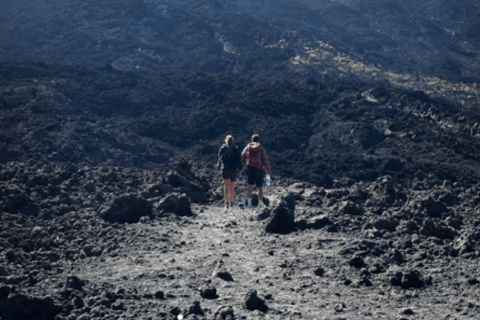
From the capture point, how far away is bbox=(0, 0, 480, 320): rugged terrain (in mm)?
6820

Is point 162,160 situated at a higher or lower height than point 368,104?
lower

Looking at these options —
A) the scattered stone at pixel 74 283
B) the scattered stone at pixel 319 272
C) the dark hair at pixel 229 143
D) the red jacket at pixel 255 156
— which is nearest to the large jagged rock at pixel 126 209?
the dark hair at pixel 229 143

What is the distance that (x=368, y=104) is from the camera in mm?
22203

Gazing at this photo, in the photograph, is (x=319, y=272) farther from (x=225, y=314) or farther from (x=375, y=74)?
(x=375, y=74)

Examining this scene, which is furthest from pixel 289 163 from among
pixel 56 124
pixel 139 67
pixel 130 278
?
pixel 139 67

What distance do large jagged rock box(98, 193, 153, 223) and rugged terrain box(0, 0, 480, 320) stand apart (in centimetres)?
3

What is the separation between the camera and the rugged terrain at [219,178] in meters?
6.82

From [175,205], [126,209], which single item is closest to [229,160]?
[175,205]

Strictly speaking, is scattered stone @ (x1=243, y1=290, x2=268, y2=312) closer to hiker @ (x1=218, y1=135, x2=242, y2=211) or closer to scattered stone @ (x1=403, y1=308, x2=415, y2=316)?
scattered stone @ (x1=403, y1=308, x2=415, y2=316)

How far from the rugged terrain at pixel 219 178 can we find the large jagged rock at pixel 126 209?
3 centimetres

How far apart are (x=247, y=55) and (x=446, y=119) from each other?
53.9ft

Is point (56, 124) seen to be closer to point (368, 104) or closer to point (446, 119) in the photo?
point (368, 104)

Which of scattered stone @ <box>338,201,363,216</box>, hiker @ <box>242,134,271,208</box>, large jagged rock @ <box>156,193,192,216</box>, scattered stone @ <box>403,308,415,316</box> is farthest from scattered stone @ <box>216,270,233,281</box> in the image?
hiker @ <box>242,134,271,208</box>

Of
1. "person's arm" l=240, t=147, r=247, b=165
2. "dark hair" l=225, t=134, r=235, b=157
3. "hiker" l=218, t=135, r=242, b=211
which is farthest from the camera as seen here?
"person's arm" l=240, t=147, r=247, b=165
